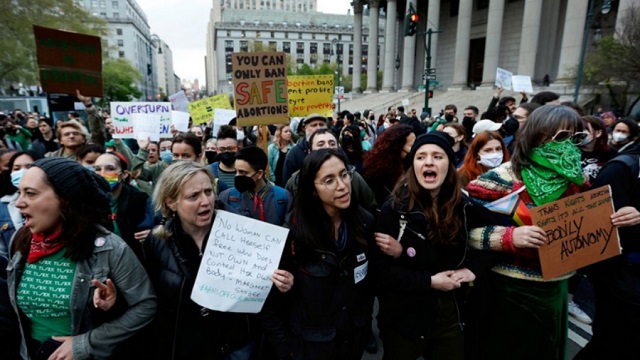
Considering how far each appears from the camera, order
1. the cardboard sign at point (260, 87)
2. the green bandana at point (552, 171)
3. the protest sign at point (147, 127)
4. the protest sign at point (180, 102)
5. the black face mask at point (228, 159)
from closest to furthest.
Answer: the green bandana at point (552, 171)
the black face mask at point (228, 159)
the cardboard sign at point (260, 87)
the protest sign at point (147, 127)
the protest sign at point (180, 102)

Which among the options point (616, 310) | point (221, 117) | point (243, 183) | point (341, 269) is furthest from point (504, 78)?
point (341, 269)

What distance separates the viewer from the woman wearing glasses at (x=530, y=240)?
7.39 feet

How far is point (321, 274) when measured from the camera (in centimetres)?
212

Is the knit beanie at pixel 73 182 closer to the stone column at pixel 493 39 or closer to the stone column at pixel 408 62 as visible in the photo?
the stone column at pixel 493 39

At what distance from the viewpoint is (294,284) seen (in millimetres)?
2193

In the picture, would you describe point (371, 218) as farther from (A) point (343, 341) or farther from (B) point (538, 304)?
(B) point (538, 304)

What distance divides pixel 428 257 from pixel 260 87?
326 cm

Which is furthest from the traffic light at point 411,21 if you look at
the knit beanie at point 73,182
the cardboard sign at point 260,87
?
the knit beanie at point 73,182

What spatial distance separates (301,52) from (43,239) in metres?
115

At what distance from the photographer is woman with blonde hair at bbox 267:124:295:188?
6.09 m

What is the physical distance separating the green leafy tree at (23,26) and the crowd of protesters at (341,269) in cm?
2983

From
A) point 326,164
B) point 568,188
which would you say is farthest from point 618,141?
point 326,164

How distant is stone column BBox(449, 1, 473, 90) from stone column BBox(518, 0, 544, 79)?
499cm

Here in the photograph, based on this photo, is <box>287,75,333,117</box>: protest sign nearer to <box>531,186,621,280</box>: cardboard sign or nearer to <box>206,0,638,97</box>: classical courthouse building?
<box>531,186,621,280</box>: cardboard sign
